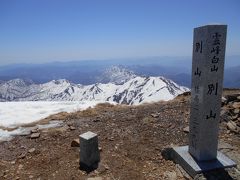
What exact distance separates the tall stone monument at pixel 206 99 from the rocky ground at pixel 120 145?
1.40 feet

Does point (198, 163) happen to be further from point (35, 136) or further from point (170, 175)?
point (35, 136)

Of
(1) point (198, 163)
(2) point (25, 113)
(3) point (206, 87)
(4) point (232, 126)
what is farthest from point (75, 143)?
(2) point (25, 113)

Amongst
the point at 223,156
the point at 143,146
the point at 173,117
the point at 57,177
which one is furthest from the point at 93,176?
the point at 173,117

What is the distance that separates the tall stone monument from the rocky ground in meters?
0.43

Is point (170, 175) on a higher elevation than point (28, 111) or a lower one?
higher

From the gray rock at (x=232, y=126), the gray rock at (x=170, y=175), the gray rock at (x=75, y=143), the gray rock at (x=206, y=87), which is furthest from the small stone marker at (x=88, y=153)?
the gray rock at (x=232, y=126)

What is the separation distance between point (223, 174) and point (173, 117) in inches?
219

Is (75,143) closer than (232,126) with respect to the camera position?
Yes

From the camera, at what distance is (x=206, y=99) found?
280 inches

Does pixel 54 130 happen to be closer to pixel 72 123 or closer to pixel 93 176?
pixel 72 123

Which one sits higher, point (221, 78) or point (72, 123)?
point (221, 78)

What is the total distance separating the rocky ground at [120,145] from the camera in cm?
821

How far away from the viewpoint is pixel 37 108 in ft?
61.6

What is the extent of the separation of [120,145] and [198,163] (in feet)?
11.3
